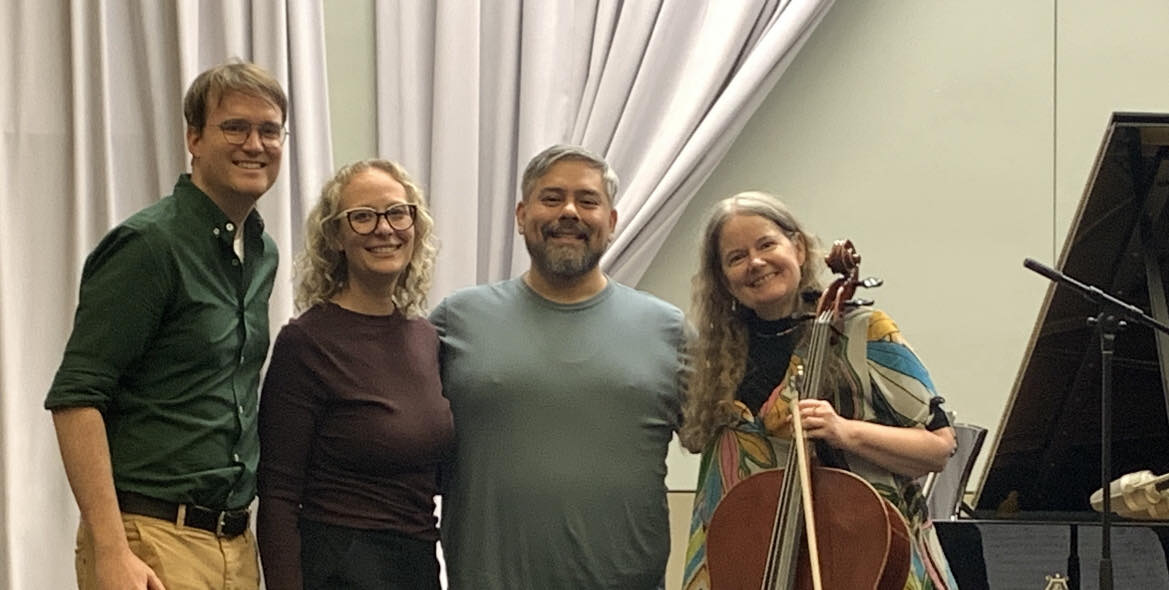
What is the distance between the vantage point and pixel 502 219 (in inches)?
145

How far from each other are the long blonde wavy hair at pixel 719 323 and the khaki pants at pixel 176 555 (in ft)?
2.62

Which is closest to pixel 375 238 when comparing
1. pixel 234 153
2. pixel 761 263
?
pixel 234 153

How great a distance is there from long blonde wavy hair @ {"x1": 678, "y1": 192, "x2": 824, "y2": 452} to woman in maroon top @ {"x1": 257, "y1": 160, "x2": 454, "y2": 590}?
442mm

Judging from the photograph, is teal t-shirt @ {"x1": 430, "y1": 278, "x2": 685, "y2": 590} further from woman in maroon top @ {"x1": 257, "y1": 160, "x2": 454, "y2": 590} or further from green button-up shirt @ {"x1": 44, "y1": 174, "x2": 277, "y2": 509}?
green button-up shirt @ {"x1": 44, "y1": 174, "x2": 277, "y2": 509}

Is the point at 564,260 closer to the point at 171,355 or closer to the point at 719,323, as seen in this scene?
the point at 719,323

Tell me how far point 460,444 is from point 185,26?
5.42 feet

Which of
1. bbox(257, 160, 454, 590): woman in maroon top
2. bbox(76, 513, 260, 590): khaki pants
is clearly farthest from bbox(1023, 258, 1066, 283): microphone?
bbox(76, 513, 260, 590): khaki pants

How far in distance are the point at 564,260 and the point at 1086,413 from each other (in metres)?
1.14

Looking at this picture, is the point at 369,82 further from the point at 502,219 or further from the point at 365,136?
the point at 502,219

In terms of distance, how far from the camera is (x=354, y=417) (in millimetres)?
2279

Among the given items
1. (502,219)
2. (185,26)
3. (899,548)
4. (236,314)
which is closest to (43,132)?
(185,26)

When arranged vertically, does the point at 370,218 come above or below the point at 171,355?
above

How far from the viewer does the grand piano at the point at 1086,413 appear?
249 centimetres

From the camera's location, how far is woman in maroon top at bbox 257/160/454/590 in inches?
88.9
